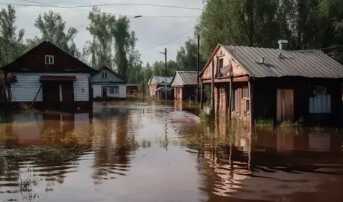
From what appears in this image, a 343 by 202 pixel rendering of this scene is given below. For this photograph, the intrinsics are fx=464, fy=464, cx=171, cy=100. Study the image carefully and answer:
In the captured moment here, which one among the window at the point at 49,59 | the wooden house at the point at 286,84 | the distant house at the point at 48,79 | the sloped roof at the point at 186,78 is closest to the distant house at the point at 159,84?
the sloped roof at the point at 186,78

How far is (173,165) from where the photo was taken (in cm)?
1366

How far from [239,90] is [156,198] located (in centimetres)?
2083

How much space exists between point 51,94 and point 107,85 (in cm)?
A: 2719

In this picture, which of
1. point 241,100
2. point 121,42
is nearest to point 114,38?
point 121,42

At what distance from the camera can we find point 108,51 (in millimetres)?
101562

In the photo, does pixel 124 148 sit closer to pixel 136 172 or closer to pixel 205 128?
pixel 136 172

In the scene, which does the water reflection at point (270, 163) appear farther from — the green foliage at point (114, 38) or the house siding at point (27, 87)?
the green foliage at point (114, 38)

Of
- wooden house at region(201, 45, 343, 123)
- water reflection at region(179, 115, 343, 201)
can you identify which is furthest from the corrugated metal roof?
water reflection at region(179, 115, 343, 201)

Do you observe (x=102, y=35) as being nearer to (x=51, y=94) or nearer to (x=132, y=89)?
(x=132, y=89)

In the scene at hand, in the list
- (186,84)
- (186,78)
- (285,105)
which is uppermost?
(186,78)

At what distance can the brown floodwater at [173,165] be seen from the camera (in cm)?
1030

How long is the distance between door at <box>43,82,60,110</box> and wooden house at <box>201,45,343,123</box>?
19645mm

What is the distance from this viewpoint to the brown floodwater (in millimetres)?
10305

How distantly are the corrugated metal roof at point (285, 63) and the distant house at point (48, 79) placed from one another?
1866 centimetres
